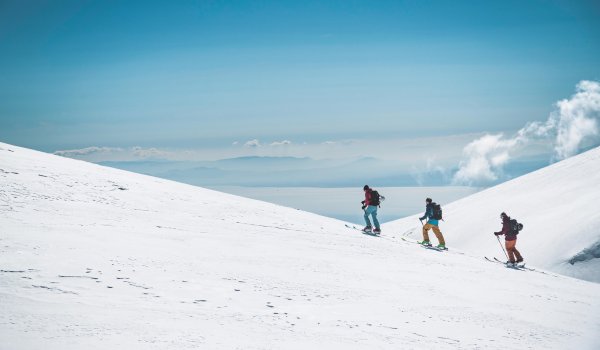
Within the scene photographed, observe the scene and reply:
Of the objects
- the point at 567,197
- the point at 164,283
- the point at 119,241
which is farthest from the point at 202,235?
the point at 567,197

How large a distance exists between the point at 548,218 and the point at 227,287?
51.8m

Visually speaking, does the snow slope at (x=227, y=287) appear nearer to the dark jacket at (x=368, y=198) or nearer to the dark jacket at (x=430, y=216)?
the dark jacket at (x=430, y=216)

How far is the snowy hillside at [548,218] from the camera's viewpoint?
125 feet

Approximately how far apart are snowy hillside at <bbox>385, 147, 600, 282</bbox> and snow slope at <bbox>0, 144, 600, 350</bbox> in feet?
83.1

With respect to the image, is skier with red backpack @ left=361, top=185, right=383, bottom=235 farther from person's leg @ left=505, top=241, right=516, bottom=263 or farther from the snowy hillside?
the snowy hillside

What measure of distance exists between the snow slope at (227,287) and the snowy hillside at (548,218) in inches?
997

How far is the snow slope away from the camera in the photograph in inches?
276

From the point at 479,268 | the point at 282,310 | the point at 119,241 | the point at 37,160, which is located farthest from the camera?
the point at 37,160

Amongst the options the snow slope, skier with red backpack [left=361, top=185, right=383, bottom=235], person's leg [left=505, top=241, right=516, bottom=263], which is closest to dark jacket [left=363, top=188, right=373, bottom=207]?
skier with red backpack [left=361, top=185, right=383, bottom=235]

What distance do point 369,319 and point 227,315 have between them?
8.88 feet

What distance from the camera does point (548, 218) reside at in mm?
51500

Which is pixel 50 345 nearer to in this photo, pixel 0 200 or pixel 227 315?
pixel 227 315

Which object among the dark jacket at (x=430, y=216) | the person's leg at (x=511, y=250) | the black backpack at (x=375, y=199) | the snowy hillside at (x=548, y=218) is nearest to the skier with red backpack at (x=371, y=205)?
the black backpack at (x=375, y=199)

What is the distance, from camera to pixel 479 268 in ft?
51.0
